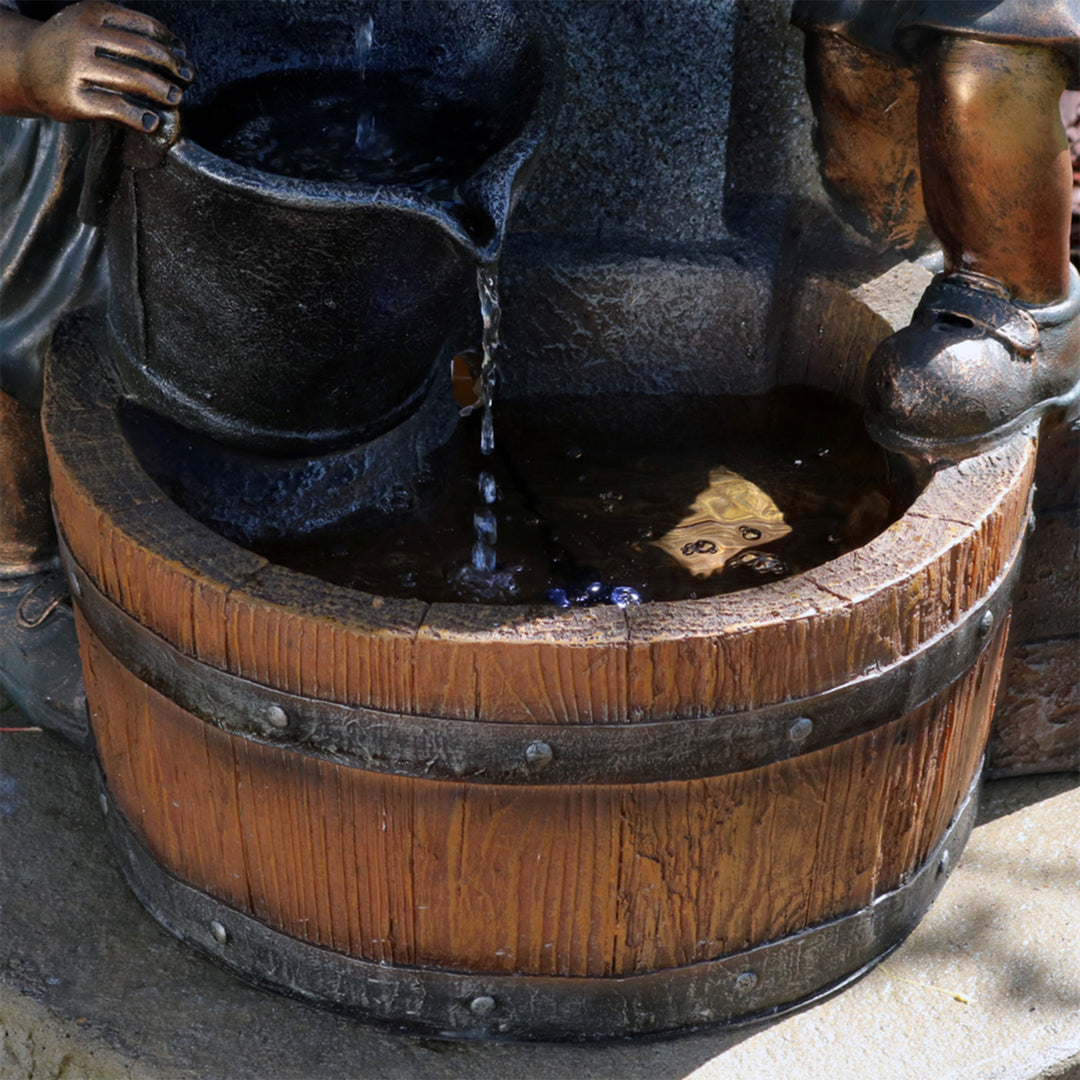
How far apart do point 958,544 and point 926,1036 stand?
0.75 meters

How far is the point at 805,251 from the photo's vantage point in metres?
2.71

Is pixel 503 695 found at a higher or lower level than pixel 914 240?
lower

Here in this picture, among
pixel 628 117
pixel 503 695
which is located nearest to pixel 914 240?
pixel 628 117

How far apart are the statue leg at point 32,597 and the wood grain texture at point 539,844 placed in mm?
546

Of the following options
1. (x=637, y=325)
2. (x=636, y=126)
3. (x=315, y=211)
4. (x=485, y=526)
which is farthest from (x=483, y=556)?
(x=636, y=126)

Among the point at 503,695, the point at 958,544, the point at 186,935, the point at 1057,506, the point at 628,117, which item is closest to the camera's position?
the point at 503,695

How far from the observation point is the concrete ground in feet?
6.82

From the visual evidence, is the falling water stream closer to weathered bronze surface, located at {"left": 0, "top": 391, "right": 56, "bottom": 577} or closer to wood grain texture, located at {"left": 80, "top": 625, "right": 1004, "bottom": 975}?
wood grain texture, located at {"left": 80, "top": 625, "right": 1004, "bottom": 975}

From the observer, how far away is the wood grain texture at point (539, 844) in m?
1.88

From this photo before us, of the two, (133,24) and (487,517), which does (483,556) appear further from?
(133,24)

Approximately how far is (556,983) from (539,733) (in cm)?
45

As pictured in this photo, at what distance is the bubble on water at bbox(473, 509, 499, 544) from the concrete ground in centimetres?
78

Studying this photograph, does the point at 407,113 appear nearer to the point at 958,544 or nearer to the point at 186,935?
the point at 958,544

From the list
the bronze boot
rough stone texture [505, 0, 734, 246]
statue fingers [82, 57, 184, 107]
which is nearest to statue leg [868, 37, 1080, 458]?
the bronze boot
